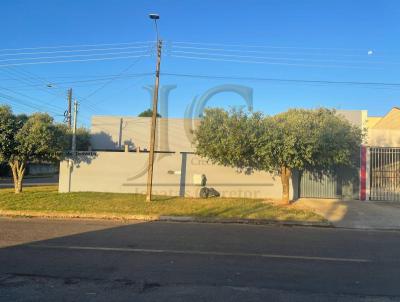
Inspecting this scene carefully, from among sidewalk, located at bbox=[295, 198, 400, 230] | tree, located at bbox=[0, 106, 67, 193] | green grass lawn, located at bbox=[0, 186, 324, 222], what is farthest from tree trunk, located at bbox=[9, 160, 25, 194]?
sidewalk, located at bbox=[295, 198, 400, 230]

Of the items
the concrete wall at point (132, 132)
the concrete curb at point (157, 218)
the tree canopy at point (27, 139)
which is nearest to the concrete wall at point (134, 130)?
the concrete wall at point (132, 132)

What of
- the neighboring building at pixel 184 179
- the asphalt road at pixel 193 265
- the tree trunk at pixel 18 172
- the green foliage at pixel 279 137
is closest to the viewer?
the asphalt road at pixel 193 265

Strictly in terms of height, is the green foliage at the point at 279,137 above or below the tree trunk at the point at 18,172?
above

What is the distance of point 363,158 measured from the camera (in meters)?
20.6

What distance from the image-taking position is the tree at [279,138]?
1627cm

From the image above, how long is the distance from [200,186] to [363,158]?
339 inches

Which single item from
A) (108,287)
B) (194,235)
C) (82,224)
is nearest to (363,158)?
(194,235)

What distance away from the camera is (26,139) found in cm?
1903

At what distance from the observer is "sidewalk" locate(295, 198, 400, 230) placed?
13281 mm

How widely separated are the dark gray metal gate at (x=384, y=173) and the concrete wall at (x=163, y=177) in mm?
4100

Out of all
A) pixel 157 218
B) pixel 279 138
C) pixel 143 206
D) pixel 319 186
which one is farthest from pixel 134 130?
pixel 157 218

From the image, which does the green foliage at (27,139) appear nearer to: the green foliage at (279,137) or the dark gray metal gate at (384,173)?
the green foliage at (279,137)

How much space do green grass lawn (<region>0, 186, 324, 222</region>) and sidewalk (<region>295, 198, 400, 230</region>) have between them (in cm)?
90

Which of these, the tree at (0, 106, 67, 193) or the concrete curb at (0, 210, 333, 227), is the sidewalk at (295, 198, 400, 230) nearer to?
the concrete curb at (0, 210, 333, 227)
